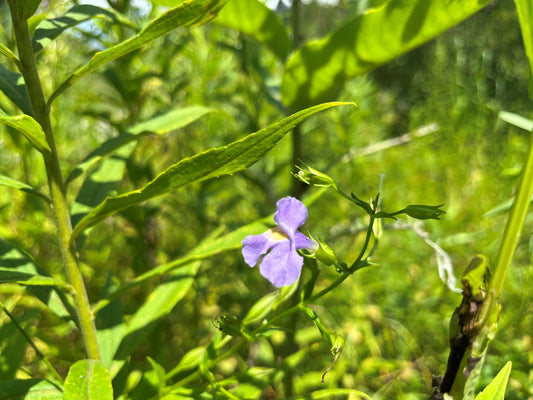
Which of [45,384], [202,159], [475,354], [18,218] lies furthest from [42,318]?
[475,354]

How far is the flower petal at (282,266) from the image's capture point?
1.33 ft

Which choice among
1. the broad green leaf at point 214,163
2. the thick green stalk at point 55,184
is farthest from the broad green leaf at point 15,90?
the broad green leaf at point 214,163

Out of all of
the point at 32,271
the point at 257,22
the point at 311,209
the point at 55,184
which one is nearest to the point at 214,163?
the point at 55,184

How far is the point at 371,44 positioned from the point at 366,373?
716mm

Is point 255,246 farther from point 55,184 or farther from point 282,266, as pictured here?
point 55,184

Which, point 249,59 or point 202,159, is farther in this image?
point 249,59

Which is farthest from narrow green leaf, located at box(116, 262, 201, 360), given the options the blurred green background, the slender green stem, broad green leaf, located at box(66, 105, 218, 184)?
the slender green stem

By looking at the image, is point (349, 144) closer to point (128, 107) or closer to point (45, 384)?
point (128, 107)

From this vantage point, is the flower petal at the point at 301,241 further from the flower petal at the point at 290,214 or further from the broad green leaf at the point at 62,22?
the broad green leaf at the point at 62,22

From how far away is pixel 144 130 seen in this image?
26.0 inches

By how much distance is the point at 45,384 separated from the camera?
1.83 feet

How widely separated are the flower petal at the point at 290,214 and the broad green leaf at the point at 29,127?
24 centimetres

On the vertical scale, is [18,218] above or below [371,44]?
below

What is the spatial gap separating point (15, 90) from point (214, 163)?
11.5 inches
